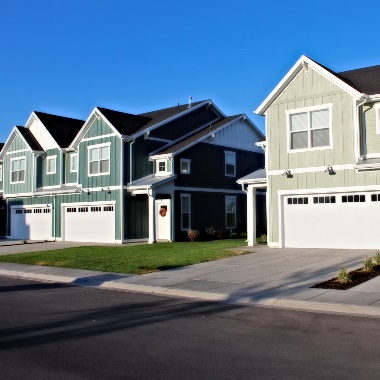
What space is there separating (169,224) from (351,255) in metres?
12.2

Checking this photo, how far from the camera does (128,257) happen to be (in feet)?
64.0

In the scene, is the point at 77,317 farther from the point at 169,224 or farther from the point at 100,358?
the point at 169,224

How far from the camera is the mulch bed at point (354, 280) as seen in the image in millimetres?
11664

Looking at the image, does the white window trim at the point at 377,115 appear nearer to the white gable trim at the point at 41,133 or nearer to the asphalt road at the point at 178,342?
the asphalt road at the point at 178,342

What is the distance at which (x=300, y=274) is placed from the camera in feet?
45.2

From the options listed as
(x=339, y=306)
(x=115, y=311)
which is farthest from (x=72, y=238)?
(x=339, y=306)

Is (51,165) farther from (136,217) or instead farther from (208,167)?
(208,167)

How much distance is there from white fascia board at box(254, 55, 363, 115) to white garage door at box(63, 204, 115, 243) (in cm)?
1081

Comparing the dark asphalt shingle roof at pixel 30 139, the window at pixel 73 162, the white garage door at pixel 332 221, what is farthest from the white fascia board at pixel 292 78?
the dark asphalt shingle roof at pixel 30 139

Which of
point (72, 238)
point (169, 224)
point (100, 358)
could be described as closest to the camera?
point (100, 358)

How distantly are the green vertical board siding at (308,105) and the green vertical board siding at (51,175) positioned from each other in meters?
15.8

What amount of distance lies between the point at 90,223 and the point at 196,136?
325 inches

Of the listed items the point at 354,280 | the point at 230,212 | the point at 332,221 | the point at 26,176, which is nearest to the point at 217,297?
the point at 354,280

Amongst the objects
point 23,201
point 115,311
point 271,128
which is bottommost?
point 115,311
